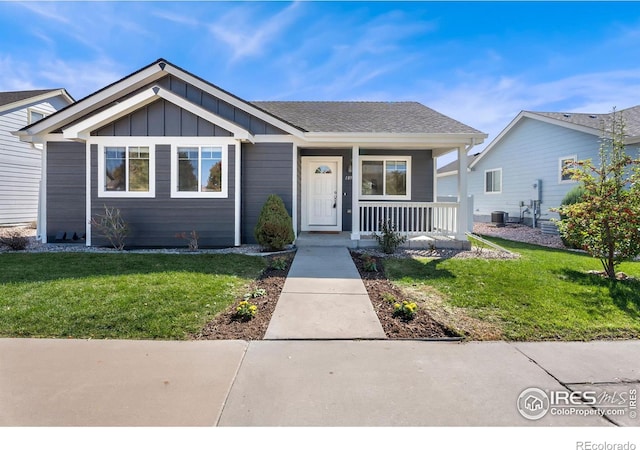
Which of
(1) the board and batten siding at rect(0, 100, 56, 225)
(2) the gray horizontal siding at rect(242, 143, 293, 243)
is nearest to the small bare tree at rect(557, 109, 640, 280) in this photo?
(2) the gray horizontal siding at rect(242, 143, 293, 243)

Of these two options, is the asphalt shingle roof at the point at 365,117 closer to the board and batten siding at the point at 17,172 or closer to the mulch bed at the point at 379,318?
the mulch bed at the point at 379,318

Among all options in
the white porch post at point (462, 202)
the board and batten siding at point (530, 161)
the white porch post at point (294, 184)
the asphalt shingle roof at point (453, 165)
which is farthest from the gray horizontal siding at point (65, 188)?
the asphalt shingle roof at point (453, 165)

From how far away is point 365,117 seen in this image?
11.4m

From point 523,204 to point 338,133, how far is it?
12244 millimetres

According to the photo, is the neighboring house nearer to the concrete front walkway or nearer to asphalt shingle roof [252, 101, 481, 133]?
asphalt shingle roof [252, 101, 481, 133]

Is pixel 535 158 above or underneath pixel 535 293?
above

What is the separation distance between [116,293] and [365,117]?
28.9 feet

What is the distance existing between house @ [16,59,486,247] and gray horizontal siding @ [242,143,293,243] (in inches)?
1.1

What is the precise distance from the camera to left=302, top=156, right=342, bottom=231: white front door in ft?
38.9

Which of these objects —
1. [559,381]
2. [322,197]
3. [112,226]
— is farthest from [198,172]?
[559,381]

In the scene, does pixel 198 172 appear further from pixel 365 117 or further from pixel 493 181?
pixel 493 181

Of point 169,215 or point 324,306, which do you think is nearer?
point 324,306

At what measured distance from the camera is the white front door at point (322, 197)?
38.9 feet
